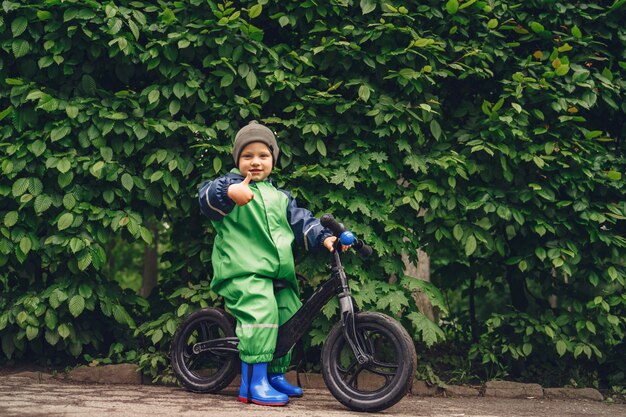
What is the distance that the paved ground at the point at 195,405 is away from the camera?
384cm

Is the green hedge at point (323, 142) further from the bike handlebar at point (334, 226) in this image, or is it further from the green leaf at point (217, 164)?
the bike handlebar at point (334, 226)

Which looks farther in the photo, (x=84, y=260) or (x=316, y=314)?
(x=84, y=260)

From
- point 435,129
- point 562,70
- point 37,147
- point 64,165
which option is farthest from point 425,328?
point 37,147

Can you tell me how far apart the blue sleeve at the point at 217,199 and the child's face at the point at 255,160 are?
0.17 m

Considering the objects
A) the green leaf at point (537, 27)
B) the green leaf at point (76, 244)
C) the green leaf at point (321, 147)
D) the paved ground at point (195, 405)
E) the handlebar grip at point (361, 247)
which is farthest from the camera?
the green leaf at point (537, 27)

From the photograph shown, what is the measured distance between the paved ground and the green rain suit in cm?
34

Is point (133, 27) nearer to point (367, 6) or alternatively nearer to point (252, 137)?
point (252, 137)

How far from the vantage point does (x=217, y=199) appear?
13.9 feet

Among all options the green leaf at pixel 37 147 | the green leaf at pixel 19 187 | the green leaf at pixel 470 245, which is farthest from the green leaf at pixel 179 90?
the green leaf at pixel 470 245

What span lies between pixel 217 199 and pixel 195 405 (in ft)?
3.84

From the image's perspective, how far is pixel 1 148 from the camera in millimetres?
4891

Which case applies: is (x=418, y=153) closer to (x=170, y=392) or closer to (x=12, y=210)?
(x=170, y=392)

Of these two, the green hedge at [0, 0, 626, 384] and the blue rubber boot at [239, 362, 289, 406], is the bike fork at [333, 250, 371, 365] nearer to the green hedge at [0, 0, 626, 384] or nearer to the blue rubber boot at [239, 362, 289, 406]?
the blue rubber boot at [239, 362, 289, 406]

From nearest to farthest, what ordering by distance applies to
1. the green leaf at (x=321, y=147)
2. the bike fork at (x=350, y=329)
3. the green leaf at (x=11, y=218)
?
the bike fork at (x=350, y=329) < the green leaf at (x=11, y=218) < the green leaf at (x=321, y=147)
